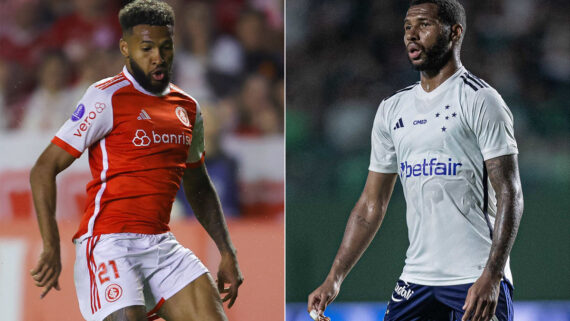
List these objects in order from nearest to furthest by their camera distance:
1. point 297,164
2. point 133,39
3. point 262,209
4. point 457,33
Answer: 1. point 457,33
2. point 133,39
3. point 262,209
4. point 297,164

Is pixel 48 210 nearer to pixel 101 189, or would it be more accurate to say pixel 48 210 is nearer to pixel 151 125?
pixel 101 189

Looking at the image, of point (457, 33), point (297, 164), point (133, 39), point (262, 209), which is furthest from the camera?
point (297, 164)

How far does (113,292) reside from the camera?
9.32 feet

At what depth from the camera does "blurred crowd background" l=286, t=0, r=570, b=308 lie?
201 inches

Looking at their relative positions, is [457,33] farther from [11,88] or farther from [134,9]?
[11,88]

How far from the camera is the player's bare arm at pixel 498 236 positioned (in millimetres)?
2398

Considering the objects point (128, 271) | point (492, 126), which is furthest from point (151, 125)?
point (492, 126)

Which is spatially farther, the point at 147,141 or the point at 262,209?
the point at 262,209

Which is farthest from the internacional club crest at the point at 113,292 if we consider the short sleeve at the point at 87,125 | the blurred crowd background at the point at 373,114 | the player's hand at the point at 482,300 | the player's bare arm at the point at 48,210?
the blurred crowd background at the point at 373,114

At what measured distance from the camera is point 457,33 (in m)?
2.93

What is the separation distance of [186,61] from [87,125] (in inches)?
84.4

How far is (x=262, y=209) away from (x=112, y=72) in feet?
4.31

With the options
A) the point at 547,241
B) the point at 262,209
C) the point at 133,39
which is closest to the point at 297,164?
the point at 262,209

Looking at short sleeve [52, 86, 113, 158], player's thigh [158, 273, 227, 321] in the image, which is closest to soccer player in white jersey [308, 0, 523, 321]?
player's thigh [158, 273, 227, 321]
